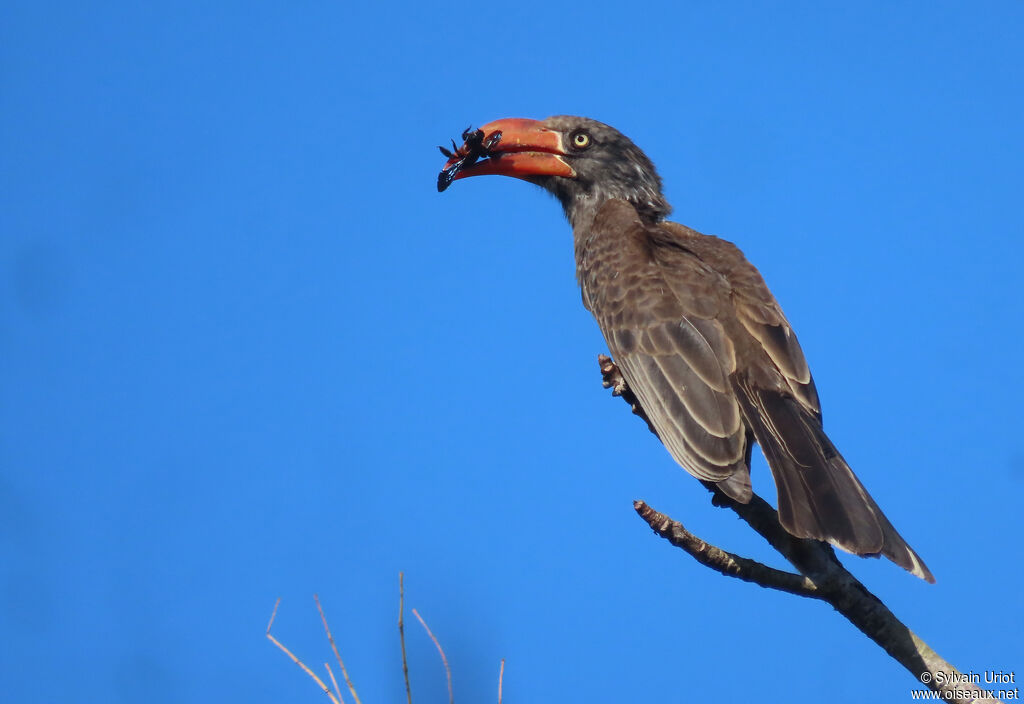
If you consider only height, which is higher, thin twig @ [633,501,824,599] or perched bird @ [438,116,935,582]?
perched bird @ [438,116,935,582]

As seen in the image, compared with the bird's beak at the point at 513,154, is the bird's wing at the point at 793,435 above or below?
below

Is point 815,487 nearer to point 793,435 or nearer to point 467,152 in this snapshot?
point 793,435

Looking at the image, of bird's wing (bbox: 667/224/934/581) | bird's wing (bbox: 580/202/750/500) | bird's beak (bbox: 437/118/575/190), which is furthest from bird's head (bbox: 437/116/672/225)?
bird's wing (bbox: 667/224/934/581)

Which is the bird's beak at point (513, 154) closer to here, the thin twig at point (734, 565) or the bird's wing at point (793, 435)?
the bird's wing at point (793, 435)

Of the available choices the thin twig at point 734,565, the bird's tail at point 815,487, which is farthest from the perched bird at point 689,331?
the thin twig at point 734,565

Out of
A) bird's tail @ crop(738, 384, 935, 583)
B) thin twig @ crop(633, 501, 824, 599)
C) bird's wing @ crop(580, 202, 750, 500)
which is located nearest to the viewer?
thin twig @ crop(633, 501, 824, 599)

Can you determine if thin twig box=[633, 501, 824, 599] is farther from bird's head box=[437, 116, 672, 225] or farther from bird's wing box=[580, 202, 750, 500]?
bird's head box=[437, 116, 672, 225]

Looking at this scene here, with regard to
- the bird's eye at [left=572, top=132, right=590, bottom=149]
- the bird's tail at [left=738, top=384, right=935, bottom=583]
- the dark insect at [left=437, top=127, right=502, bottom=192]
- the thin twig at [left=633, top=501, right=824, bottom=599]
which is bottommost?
the thin twig at [left=633, top=501, right=824, bottom=599]

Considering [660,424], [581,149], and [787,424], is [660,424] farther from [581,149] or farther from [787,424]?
[581,149]
